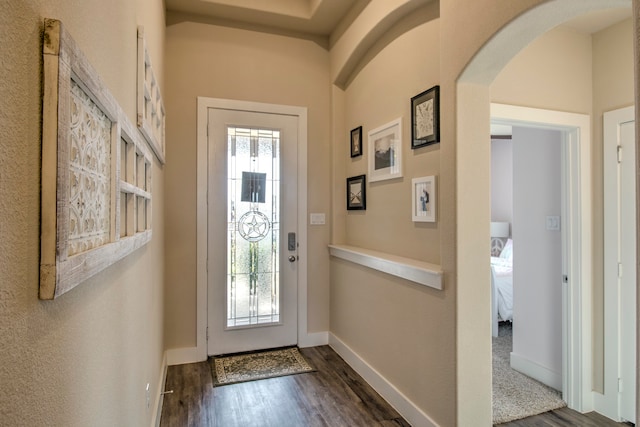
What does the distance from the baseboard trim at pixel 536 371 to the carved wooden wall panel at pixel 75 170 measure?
3290 millimetres

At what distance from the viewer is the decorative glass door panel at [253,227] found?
340 cm

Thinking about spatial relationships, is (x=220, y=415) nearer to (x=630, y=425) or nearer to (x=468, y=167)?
(x=468, y=167)

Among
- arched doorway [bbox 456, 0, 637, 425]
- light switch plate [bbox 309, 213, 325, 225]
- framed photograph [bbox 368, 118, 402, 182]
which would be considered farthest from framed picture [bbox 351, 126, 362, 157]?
arched doorway [bbox 456, 0, 637, 425]

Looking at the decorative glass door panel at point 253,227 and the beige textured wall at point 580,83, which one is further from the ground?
the beige textured wall at point 580,83

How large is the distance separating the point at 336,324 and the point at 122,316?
2.58 meters

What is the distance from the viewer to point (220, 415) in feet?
7.84

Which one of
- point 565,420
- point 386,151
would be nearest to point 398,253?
point 386,151

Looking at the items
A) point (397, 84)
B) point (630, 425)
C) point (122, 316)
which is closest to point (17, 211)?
point (122, 316)

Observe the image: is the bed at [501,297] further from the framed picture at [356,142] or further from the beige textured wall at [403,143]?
the framed picture at [356,142]

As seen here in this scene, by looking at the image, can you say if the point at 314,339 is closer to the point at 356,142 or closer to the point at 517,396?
the point at 517,396

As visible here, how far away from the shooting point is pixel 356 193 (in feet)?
10.9

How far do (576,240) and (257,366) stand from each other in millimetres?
2765

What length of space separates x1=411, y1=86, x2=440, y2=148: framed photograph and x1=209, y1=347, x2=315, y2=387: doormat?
83.6 inches

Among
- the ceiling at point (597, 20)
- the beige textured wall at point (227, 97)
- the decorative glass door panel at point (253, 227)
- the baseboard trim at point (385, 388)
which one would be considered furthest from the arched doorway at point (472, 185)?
the decorative glass door panel at point (253, 227)
